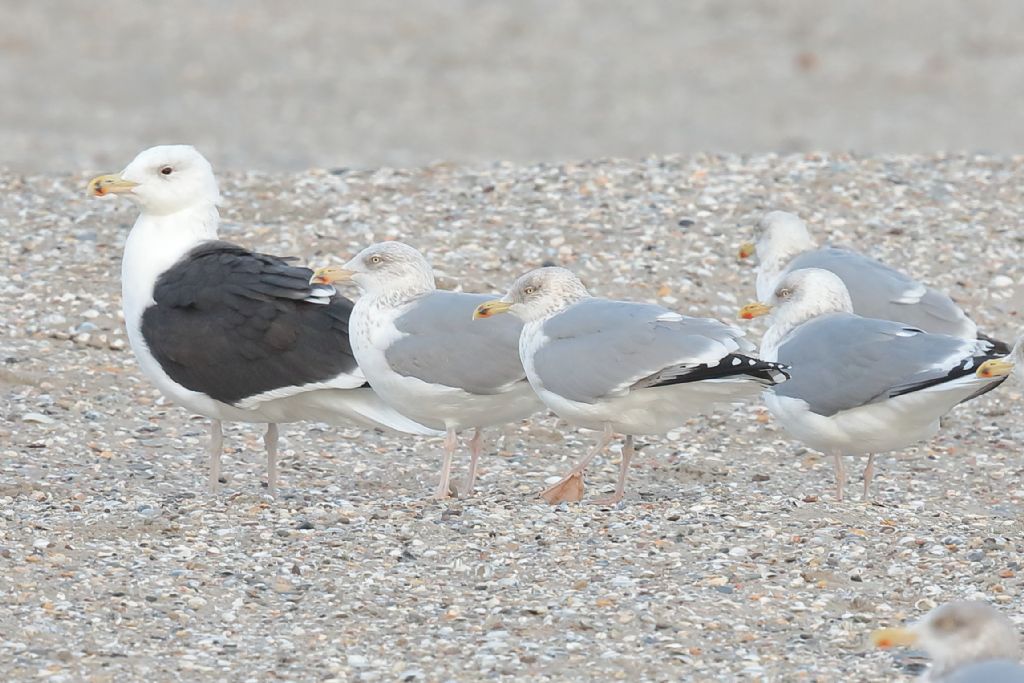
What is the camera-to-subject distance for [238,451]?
25.9 feet

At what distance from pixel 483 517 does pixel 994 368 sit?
6.27ft

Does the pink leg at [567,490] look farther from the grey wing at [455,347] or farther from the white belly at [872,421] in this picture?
the white belly at [872,421]

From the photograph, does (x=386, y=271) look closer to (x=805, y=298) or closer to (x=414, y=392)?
(x=414, y=392)

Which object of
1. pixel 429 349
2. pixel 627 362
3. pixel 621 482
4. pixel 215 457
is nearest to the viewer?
pixel 627 362

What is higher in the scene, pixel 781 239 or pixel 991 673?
pixel 781 239

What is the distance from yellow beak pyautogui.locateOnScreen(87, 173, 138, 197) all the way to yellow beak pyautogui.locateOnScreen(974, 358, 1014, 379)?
11.4 feet

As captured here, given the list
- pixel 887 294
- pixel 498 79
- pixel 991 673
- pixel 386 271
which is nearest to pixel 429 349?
pixel 386 271

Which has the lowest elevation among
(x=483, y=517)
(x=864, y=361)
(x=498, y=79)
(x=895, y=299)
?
(x=483, y=517)

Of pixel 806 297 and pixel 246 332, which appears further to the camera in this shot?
pixel 806 297

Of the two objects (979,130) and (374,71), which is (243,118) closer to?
(374,71)

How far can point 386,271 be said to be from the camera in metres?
6.59

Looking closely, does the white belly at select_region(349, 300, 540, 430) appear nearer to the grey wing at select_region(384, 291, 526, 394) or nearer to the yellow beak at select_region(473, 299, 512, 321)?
the grey wing at select_region(384, 291, 526, 394)

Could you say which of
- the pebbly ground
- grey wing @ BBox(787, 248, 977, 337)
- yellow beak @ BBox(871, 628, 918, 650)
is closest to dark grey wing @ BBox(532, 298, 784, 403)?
the pebbly ground

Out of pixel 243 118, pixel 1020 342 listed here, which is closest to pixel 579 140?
pixel 243 118
